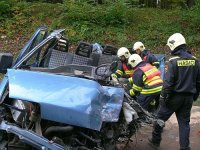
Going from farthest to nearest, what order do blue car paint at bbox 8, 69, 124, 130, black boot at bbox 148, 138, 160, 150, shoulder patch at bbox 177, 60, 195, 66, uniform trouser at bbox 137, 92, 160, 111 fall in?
uniform trouser at bbox 137, 92, 160, 111 → black boot at bbox 148, 138, 160, 150 → shoulder patch at bbox 177, 60, 195, 66 → blue car paint at bbox 8, 69, 124, 130

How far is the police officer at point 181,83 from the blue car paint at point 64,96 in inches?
56.5

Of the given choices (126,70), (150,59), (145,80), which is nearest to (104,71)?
(145,80)

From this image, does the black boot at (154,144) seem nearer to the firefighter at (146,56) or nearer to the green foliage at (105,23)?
the firefighter at (146,56)

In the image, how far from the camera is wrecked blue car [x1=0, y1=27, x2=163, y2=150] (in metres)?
5.14

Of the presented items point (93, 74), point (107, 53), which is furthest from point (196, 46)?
point (93, 74)

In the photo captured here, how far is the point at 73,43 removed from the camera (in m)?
16.1

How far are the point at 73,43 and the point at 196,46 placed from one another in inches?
181

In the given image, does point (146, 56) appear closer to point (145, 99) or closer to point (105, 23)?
point (145, 99)

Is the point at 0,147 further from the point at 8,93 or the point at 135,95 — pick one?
the point at 135,95

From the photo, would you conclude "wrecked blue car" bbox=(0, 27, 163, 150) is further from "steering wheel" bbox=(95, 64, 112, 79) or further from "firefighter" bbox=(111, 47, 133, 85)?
"firefighter" bbox=(111, 47, 133, 85)

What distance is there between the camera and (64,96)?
5.21 metres

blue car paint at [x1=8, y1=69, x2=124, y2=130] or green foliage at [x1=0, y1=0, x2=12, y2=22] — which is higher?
blue car paint at [x1=8, y1=69, x2=124, y2=130]

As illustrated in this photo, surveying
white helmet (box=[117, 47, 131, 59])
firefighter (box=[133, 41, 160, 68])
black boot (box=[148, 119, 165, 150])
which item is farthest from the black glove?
firefighter (box=[133, 41, 160, 68])

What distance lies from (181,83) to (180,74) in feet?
0.45
